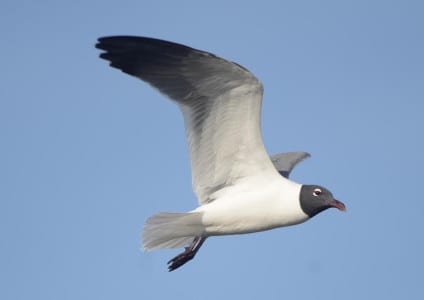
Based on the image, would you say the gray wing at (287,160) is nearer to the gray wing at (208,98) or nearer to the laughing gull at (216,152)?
the laughing gull at (216,152)

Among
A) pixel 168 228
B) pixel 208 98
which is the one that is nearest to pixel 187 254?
pixel 168 228

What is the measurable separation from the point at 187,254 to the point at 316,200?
164 cm

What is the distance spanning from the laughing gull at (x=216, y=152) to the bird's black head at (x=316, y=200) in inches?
0.4

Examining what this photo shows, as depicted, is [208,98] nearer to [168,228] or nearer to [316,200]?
[168,228]

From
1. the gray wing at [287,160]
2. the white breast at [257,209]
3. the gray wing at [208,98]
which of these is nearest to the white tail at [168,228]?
the white breast at [257,209]

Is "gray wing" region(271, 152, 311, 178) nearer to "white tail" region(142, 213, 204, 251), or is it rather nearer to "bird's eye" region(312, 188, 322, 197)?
"bird's eye" region(312, 188, 322, 197)

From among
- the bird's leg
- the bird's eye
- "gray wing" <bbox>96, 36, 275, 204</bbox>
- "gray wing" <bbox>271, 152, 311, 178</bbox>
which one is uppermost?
"gray wing" <bbox>96, 36, 275, 204</bbox>

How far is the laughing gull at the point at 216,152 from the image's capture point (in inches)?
410

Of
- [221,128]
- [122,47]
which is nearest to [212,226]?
[221,128]

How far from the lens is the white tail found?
11.0m

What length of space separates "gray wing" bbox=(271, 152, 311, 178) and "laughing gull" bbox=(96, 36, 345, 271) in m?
1.75

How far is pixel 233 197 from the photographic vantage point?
11.1 m

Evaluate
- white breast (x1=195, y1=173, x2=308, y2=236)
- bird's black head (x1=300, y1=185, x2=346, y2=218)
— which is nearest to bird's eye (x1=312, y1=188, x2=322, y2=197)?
bird's black head (x1=300, y1=185, x2=346, y2=218)

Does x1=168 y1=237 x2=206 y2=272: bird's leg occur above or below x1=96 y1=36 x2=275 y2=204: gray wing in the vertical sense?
below
